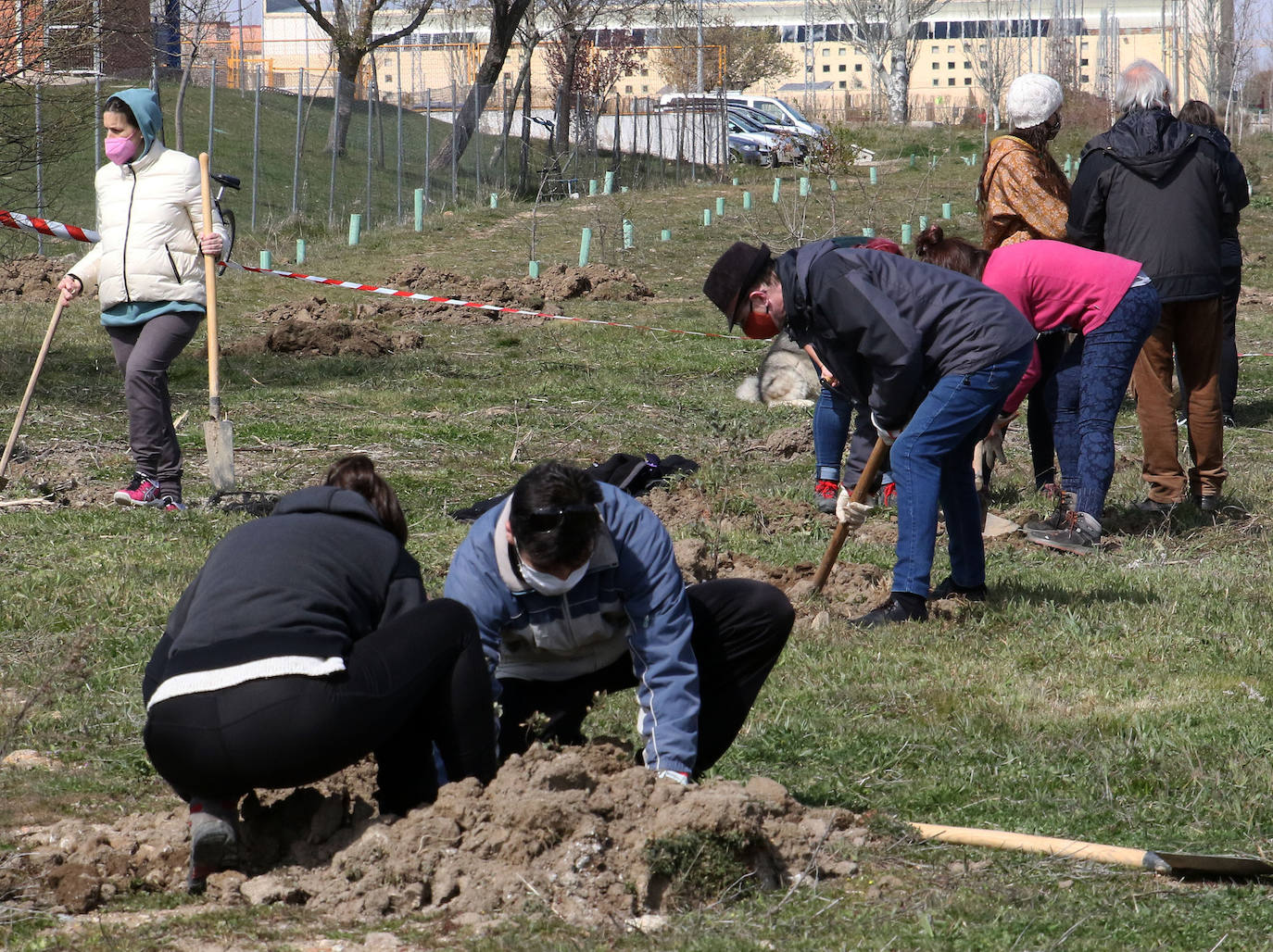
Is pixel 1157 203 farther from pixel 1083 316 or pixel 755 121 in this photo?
pixel 755 121

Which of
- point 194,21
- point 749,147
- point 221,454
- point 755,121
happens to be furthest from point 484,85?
point 221,454

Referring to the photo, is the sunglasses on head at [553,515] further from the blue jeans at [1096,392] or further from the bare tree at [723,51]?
the bare tree at [723,51]

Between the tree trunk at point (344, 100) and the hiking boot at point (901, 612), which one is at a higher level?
the tree trunk at point (344, 100)

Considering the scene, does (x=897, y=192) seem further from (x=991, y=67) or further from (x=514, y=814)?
(x=514, y=814)

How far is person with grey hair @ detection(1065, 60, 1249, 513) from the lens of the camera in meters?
7.27

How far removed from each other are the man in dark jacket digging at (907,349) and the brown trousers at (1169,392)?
86.2 inches

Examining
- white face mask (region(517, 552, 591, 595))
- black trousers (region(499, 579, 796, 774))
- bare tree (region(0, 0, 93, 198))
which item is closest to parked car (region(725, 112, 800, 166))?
bare tree (region(0, 0, 93, 198))

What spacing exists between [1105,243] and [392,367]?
6.52 m

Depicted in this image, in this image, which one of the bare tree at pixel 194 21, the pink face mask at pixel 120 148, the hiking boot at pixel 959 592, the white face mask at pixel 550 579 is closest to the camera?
the white face mask at pixel 550 579

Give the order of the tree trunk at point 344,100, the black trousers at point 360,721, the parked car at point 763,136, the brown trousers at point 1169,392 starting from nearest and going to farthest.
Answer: the black trousers at point 360,721 → the brown trousers at point 1169,392 → the tree trunk at point 344,100 → the parked car at point 763,136

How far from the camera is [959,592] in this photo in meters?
5.87

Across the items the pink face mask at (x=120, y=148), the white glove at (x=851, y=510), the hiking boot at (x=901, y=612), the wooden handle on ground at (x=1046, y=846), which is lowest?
the wooden handle on ground at (x=1046, y=846)

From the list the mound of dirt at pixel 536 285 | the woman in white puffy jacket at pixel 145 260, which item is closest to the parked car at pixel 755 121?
the mound of dirt at pixel 536 285

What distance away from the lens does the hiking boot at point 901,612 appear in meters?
5.48
